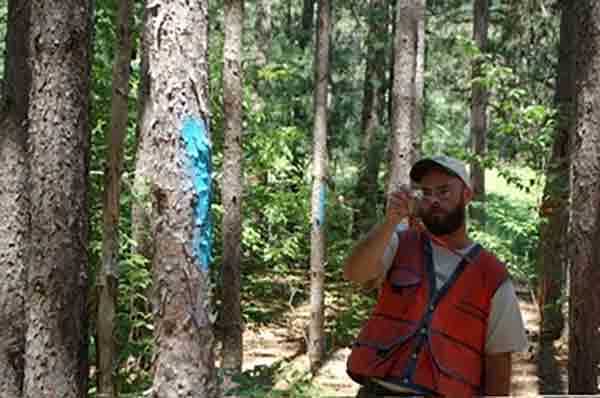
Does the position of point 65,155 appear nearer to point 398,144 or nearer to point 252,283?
point 398,144

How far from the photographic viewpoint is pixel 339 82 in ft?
81.6

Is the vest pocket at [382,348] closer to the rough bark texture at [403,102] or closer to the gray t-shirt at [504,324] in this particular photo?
the gray t-shirt at [504,324]

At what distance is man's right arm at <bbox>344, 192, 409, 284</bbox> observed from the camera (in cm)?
301

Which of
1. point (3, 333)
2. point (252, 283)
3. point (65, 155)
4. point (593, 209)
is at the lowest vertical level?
point (252, 283)

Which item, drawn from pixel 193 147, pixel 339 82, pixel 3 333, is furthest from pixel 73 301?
pixel 339 82

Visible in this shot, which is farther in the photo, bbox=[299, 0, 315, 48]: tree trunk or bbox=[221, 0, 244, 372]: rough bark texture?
bbox=[299, 0, 315, 48]: tree trunk

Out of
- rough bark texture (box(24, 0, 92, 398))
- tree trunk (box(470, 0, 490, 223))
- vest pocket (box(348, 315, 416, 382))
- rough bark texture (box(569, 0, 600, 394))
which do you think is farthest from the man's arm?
tree trunk (box(470, 0, 490, 223))

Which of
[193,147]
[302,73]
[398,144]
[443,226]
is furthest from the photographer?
[302,73]

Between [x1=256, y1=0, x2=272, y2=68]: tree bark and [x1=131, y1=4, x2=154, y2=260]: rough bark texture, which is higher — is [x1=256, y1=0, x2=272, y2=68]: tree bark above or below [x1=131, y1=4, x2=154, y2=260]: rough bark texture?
above

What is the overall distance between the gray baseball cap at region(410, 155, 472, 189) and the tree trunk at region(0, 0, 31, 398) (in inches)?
179

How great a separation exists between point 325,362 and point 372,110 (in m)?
10.7

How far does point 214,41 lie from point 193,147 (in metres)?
10.9

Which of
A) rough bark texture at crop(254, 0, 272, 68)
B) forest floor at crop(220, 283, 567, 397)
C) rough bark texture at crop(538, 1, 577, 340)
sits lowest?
forest floor at crop(220, 283, 567, 397)

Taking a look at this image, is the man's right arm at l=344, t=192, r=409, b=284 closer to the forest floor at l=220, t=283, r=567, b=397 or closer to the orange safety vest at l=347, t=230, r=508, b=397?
the orange safety vest at l=347, t=230, r=508, b=397
